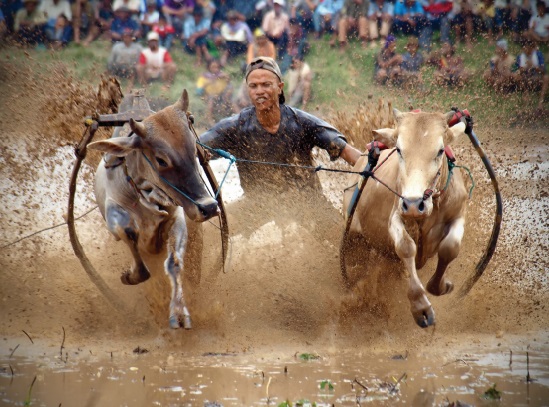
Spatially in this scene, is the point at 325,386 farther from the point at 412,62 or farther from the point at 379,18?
the point at 379,18

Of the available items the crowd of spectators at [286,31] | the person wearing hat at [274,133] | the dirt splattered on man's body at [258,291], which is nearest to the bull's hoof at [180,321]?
the dirt splattered on man's body at [258,291]

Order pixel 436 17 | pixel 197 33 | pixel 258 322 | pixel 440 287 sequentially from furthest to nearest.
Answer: pixel 197 33, pixel 436 17, pixel 258 322, pixel 440 287

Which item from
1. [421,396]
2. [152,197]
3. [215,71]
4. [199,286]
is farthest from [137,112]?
[215,71]

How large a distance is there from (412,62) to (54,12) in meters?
4.90

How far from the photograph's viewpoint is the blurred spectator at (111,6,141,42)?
507 inches

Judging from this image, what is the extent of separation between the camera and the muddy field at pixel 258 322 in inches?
205

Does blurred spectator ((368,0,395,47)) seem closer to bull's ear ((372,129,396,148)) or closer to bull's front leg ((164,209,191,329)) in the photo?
bull's ear ((372,129,396,148))

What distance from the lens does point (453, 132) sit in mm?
5805

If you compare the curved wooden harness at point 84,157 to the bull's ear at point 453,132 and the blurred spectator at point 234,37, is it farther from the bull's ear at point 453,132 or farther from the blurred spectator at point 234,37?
the blurred spectator at point 234,37

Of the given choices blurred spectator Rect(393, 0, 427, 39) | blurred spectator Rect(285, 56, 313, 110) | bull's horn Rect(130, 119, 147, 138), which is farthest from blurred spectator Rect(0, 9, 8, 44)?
bull's horn Rect(130, 119, 147, 138)

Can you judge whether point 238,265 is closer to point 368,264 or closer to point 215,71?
point 368,264

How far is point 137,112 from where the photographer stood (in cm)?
627

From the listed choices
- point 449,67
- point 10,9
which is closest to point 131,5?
point 10,9

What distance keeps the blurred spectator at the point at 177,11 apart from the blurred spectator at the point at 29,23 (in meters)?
1.66
